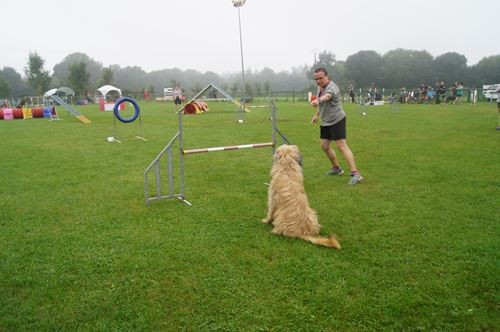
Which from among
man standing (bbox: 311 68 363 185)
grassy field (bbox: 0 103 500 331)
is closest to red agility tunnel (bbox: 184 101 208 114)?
grassy field (bbox: 0 103 500 331)

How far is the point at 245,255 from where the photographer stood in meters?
3.91

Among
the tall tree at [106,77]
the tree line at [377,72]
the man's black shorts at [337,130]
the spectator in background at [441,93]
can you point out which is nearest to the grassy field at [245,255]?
the man's black shorts at [337,130]

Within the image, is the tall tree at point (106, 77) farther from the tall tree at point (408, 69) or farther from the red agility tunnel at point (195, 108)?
the tall tree at point (408, 69)

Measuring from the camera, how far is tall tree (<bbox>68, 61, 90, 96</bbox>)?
6450 cm

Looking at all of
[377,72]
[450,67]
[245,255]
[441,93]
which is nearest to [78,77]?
[377,72]

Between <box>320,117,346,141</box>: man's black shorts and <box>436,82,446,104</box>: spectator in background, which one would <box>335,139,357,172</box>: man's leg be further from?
<box>436,82,446,104</box>: spectator in background

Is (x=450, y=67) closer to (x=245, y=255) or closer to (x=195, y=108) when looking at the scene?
(x=195, y=108)

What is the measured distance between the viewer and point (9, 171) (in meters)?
8.07

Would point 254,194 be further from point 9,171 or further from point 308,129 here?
point 308,129

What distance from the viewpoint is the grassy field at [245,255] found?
2900 millimetres

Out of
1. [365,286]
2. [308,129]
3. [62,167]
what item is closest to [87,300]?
[365,286]

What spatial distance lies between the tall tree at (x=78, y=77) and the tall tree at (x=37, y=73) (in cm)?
465

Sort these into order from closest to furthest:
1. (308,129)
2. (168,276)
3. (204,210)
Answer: (168,276), (204,210), (308,129)

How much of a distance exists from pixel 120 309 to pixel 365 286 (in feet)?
6.88
